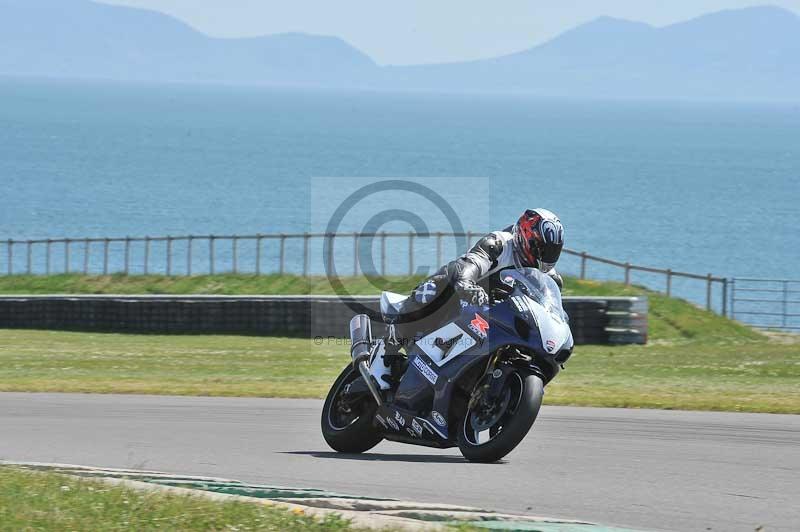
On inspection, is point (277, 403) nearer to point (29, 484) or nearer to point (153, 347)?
point (29, 484)

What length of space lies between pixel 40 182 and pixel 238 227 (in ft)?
120

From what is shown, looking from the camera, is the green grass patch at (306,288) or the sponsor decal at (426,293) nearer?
the sponsor decal at (426,293)

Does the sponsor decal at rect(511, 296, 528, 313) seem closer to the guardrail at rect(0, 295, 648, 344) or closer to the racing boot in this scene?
the racing boot

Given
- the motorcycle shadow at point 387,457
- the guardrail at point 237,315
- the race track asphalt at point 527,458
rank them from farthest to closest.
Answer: the guardrail at point 237,315, the motorcycle shadow at point 387,457, the race track asphalt at point 527,458

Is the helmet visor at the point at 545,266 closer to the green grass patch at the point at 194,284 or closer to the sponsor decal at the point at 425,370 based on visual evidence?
the sponsor decal at the point at 425,370

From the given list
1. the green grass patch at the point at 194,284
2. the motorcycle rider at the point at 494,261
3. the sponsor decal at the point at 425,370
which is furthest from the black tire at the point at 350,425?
the green grass patch at the point at 194,284

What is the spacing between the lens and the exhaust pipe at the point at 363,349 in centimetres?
913

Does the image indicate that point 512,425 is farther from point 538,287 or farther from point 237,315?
point 237,315

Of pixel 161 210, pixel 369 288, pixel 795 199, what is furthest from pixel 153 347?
pixel 795 199

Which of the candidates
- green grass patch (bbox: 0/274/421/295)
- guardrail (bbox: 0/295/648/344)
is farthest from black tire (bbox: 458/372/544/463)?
green grass patch (bbox: 0/274/421/295)

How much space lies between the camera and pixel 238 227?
91.6 metres

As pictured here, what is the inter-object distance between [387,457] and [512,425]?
1512 mm

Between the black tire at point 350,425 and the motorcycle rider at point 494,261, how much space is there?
0.88 m

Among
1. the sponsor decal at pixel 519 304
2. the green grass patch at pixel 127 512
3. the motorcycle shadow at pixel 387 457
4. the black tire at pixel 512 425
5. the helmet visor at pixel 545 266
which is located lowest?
the motorcycle shadow at pixel 387 457
